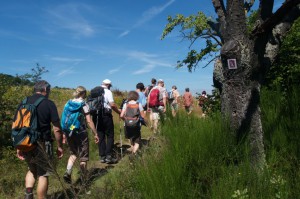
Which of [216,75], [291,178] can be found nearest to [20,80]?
[216,75]

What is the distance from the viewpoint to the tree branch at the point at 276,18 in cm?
312

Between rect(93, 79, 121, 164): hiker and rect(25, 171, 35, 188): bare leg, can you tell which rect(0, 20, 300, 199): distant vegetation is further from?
rect(93, 79, 121, 164): hiker

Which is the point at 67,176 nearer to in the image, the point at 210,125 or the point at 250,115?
the point at 210,125

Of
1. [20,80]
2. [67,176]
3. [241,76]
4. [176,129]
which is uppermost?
[20,80]

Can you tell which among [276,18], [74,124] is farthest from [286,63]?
[74,124]

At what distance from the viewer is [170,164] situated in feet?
9.94

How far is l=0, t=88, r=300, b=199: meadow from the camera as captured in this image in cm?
271

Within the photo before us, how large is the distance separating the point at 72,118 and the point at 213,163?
3.40 metres

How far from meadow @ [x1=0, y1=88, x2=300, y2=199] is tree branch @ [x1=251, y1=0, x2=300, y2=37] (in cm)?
104

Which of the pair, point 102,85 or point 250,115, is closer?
point 250,115

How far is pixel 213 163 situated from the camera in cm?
310

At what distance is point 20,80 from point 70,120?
4.28 meters

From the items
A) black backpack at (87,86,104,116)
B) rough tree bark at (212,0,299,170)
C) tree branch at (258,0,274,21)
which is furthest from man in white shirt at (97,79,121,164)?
tree branch at (258,0,274,21)

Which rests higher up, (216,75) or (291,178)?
(216,75)
